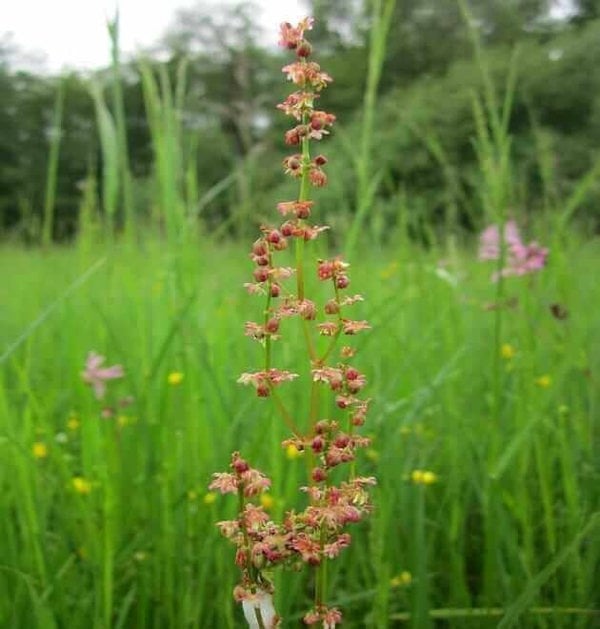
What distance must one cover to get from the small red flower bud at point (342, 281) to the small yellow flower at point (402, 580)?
51 cm

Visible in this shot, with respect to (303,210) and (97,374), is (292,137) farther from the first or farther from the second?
(97,374)

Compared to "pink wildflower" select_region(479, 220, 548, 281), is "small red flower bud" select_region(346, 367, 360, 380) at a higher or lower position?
lower

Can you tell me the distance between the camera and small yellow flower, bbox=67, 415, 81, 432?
1.52 m

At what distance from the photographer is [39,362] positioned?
2.06 meters

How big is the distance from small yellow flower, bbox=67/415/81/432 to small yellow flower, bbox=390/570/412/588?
71 cm

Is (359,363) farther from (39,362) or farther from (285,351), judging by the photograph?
(39,362)

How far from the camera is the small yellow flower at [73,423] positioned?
152 centimetres

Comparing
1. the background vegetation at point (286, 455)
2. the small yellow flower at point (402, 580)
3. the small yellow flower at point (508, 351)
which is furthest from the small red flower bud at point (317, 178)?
the small yellow flower at point (508, 351)

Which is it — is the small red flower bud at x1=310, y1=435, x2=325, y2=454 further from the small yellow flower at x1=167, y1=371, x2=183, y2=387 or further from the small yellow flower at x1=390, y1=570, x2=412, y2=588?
the small yellow flower at x1=167, y1=371, x2=183, y2=387

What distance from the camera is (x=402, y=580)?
0.95m

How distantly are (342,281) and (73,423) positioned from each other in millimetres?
1179

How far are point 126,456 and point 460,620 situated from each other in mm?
457

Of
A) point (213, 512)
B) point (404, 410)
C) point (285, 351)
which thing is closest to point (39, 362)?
point (285, 351)

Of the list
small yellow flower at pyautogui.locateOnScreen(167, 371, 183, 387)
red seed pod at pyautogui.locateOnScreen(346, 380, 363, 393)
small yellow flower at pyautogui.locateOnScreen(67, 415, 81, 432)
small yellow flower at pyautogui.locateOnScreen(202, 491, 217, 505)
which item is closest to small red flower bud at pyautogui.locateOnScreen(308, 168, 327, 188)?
red seed pod at pyautogui.locateOnScreen(346, 380, 363, 393)
